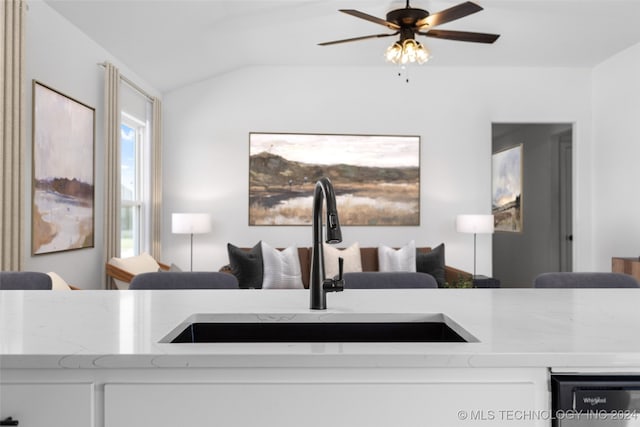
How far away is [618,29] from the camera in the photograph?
4.68m

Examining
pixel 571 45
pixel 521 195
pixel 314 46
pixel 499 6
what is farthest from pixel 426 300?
pixel 521 195

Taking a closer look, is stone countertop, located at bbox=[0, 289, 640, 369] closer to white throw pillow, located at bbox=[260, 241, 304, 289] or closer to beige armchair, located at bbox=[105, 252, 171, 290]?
beige armchair, located at bbox=[105, 252, 171, 290]

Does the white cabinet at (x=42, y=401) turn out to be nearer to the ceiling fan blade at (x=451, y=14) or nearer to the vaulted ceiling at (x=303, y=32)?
the ceiling fan blade at (x=451, y=14)

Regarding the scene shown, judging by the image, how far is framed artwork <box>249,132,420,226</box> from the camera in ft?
19.3

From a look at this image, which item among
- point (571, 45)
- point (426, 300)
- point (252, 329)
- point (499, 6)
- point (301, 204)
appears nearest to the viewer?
point (252, 329)

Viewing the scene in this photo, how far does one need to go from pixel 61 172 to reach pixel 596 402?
142 inches

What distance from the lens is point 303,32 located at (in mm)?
4793

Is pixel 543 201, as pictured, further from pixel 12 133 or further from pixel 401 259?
Result: pixel 12 133

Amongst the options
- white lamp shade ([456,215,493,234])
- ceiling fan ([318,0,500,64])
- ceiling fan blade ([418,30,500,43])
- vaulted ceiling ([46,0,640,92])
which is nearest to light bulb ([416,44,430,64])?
ceiling fan ([318,0,500,64])

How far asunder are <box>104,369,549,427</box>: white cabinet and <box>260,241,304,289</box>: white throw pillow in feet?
12.8

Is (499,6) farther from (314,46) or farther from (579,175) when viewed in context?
(579,175)

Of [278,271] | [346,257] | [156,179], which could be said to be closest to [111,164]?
[156,179]

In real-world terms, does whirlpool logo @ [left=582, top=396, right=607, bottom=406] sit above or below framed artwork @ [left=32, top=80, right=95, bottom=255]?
below

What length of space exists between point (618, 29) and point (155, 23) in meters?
4.04
